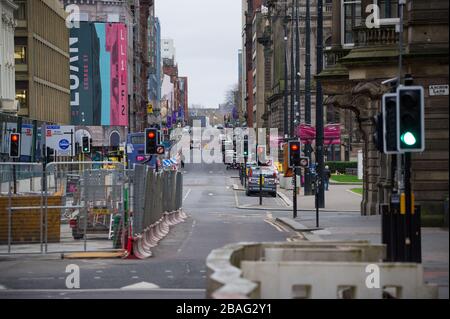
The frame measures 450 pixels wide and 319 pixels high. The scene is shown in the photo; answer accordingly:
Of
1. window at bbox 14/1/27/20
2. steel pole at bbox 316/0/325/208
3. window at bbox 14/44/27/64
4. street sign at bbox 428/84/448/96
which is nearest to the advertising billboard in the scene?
window at bbox 14/1/27/20

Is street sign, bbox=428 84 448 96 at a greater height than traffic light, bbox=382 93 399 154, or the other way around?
street sign, bbox=428 84 448 96

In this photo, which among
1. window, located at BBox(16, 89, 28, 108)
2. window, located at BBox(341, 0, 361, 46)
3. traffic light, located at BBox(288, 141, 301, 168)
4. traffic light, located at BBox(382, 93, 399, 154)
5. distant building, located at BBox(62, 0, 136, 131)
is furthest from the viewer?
distant building, located at BBox(62, 0, 136, 131)

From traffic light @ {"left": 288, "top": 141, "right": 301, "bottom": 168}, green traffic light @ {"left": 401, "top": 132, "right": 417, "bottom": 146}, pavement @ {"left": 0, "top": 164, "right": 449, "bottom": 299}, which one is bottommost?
pavement @ {"left": 0, "top": 164, "right": 449, "bottom": 299}

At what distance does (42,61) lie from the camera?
104m

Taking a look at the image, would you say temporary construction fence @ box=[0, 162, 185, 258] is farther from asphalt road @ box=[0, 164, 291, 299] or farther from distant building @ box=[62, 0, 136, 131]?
distant building @ box=[62, 0, 136, 131]

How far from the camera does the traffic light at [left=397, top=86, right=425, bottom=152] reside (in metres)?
15.2

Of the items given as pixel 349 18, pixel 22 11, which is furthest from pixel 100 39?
pixel 349 18

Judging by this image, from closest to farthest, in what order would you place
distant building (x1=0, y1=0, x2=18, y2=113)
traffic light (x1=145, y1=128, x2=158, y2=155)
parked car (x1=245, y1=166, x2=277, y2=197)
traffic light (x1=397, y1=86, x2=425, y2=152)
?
traffic light (x1=397, y1=86, x2=425, y2=152) < traffic light (x1=145, y1=128, x2=158, y2=155) < parked car (x1=245, y1=166, x2=277, y2=197) < distant building (x1=0, y1=0, x2=18, y2=113)

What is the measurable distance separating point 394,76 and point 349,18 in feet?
46.3

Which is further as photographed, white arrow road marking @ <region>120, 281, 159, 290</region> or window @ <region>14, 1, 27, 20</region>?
window @ <region>14, 1, 27, 20</region>

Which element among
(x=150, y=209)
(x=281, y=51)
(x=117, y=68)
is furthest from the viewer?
(x=117, y=68)

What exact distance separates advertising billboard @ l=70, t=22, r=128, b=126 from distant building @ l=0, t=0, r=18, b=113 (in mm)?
42370

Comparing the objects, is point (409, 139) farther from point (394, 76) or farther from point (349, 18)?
point (349, 18)

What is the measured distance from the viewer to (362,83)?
123 ft
